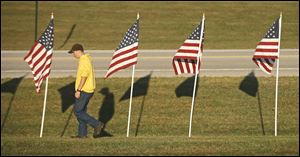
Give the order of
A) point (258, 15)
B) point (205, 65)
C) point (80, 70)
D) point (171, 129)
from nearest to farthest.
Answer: point (80, 70), point (171, 129), point (205, 65), point (258, 15)

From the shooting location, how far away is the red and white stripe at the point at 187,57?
15398 millimetres

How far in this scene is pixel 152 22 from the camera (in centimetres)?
3656

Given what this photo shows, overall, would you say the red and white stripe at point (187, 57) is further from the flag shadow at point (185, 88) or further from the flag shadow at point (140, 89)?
the flag shadow at point (185, 88)

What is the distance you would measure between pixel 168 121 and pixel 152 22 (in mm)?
20328

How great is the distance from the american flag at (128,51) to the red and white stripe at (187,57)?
1148 millimetres

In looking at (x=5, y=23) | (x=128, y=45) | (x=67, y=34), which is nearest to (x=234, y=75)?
(x=128, y=45)

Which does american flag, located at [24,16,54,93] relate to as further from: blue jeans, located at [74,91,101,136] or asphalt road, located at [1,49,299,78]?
asphalt road, located at [1,49,299,78]

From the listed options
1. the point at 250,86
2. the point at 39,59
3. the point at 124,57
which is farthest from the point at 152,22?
the point at 39,59

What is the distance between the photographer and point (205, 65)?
2372 centimetres

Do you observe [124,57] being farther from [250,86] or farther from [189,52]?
[250,86]

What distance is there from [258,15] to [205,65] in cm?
1526

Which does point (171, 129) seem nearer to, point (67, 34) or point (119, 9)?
point (67, 34)

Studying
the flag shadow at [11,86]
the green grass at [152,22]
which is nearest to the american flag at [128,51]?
the flag shadow at [11,86]

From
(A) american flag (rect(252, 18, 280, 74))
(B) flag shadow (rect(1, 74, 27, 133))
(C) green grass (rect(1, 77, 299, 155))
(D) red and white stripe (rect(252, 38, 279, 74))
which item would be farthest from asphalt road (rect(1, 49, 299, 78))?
(A) american flag (rect(252, 18, 280, 74))
